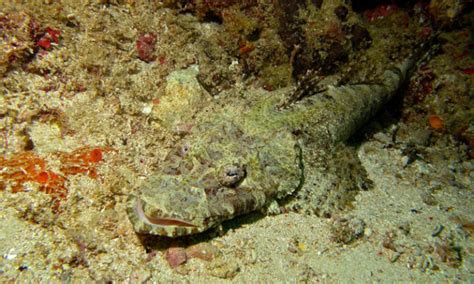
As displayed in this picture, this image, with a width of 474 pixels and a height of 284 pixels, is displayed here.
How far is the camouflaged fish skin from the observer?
11.8 feet

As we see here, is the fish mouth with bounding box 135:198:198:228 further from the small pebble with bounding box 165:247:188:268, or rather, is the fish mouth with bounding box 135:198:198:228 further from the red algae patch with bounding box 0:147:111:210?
the red algae patch with bounding box 0:147:111:210

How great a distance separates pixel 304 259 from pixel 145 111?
3.34 meters

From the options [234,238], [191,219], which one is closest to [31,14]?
[191,219]

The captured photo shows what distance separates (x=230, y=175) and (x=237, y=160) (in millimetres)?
242

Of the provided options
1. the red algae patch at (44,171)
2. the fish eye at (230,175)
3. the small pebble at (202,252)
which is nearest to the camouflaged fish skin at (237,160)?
the fish eye at (230,175)

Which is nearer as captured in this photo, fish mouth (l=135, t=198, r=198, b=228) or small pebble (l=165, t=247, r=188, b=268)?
fish mouth (l=135, t=198, r=198, b=228)

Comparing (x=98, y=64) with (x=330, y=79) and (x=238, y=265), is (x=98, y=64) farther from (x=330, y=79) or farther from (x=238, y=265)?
(x=330, y=79)

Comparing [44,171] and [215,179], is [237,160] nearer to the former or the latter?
[215,179]

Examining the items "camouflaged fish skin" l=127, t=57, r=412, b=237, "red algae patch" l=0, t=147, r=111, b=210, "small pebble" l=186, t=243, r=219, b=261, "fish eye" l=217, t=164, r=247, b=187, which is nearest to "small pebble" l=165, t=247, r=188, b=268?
"small pebble" l=186, t=243, r=219, b=261

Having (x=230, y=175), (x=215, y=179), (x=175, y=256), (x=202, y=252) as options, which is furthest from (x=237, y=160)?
(x=175, y=256)

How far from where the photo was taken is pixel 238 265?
12.4ft

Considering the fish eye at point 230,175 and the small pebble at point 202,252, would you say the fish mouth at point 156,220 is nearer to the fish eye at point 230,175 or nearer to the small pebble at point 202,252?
the small pebble at point 202,252

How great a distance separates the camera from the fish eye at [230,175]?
404 cm

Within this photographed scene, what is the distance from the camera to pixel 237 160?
13.8ft
